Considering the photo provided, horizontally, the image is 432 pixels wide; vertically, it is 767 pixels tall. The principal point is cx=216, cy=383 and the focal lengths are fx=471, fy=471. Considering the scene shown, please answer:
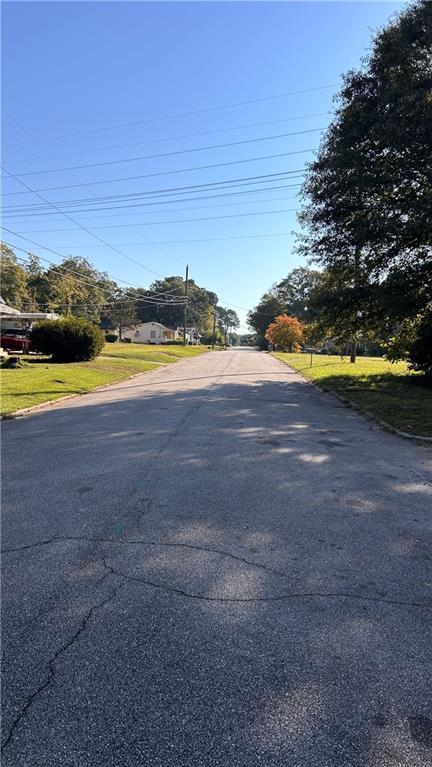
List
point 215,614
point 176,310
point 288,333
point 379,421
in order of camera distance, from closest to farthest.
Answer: point 215,614
point 379,421
point 288,333
point 176,310

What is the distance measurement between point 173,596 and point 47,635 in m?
0.77

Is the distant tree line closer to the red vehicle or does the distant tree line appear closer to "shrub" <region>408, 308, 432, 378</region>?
the red vehicle

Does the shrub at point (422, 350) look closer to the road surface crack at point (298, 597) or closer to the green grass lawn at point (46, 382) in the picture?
the green grass lawn at point (46, 382)

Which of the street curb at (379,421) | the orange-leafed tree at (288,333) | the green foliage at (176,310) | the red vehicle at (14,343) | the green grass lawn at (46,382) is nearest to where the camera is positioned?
the street curb at (379,421)

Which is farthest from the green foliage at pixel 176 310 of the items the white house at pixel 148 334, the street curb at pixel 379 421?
the street curb at pixel 379 421

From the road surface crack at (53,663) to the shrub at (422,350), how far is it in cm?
1639

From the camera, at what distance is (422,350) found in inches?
714

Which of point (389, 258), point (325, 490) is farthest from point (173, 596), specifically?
point (389, 258)

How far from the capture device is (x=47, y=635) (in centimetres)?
259

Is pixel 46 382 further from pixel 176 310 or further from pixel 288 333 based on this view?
pixel 176 310

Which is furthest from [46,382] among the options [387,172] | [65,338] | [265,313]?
[265,313]

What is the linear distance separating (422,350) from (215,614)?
17.5 m

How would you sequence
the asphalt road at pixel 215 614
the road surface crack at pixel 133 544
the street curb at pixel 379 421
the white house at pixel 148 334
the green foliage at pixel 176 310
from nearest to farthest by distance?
the asphalt road at pixel 215 614
the road surface crack at pixel 133 544
the street curb at pixel 379 421
the white house at pixel 148 334
the green foliage at pixel 176 310

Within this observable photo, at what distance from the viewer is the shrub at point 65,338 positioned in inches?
894
